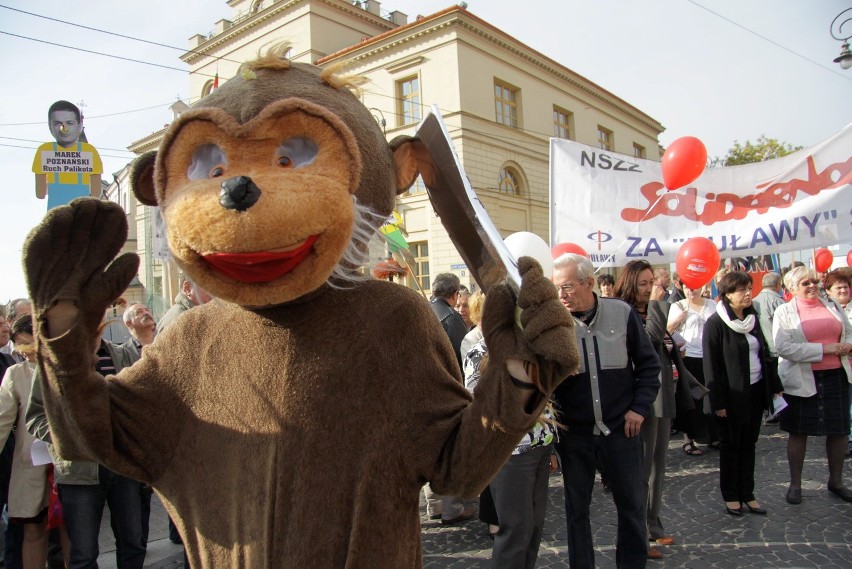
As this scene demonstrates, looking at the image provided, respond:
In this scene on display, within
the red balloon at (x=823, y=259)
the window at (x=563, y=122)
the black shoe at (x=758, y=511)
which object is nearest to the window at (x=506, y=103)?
the window at (x=563, y=122)

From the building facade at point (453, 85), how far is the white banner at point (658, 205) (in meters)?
11.7

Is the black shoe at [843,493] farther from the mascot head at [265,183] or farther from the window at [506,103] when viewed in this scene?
the window at [506,103]

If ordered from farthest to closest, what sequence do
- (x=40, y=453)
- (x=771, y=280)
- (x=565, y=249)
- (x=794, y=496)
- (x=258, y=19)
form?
(x=258, y=19), (x=771, y=280), (x=565, y=249), (x=794, y=496), (x=40, y=453)

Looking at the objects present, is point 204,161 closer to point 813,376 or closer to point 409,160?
point 409,160

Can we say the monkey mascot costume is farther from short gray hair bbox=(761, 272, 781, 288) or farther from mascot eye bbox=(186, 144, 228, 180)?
short gray hair bbox=(761, 272, 781, 288)

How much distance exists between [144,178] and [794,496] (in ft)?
16.9

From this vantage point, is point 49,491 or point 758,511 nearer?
point 49,491

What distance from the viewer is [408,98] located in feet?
67.9

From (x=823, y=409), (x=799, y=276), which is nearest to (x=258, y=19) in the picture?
(x=799, y=276)

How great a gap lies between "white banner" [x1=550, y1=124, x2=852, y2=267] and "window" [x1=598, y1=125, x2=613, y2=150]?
23009 millimetres

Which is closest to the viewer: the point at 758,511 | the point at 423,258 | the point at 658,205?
the point at 758,511

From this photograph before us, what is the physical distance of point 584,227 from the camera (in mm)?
5781

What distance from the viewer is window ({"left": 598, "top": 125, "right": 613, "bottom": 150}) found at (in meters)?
27.5

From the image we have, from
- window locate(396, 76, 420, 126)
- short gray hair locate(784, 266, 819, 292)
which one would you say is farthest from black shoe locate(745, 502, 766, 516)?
window locate(396, 76, 420, 126)
